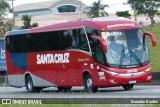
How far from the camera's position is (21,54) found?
109 feet

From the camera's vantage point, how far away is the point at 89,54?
27.4m

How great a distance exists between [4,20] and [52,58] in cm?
8535

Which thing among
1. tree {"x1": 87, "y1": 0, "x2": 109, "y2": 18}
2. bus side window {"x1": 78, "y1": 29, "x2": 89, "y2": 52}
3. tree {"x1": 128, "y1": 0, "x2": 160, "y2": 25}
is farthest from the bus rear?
tree {"x1": 87, "y1": 0, "x2": 109, "y2": 18}

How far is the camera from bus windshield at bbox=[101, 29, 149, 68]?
26812mm

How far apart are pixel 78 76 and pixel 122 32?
9.87ft

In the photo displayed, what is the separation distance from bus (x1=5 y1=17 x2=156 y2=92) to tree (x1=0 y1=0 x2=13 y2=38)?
230 feet

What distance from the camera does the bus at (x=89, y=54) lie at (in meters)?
26.8

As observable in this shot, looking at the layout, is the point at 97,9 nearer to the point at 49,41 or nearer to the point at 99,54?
the point at 49,41

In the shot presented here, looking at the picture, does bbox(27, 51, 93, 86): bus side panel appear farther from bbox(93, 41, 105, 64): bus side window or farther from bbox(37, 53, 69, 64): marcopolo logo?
bbox(93, 41, 105, 64): bus side window

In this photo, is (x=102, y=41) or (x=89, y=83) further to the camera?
(x=89, y=83)

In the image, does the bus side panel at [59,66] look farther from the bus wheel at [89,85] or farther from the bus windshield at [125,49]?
the bus windshield at [125,49]

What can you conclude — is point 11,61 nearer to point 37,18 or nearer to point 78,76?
point 78,76

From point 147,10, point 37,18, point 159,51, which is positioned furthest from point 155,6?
point 159,51

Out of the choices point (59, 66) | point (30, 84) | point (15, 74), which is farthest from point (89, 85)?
point (15, 74)
